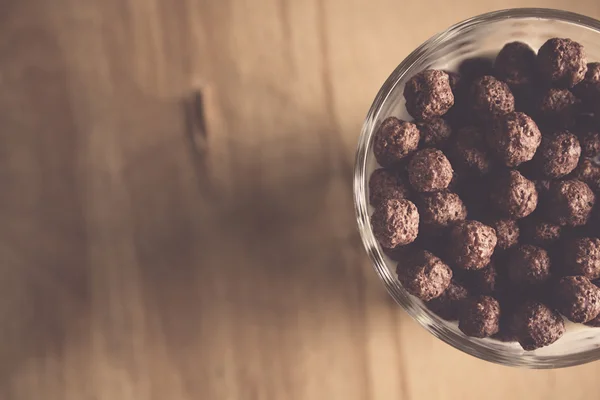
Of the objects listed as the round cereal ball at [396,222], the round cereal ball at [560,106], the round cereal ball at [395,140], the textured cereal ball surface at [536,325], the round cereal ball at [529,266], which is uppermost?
the round cereal ball at [560,106]

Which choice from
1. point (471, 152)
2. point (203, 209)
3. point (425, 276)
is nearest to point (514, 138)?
point (471, 152)

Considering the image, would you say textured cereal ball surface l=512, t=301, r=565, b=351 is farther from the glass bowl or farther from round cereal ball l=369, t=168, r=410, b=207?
round cereal ball l=369, t=168, r=410, b=207

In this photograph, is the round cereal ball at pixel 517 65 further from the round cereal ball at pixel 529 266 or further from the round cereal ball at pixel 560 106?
the round cereal ball at pixel 529 266

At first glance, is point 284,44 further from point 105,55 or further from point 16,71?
point 16,71

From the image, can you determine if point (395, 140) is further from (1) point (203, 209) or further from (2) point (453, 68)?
(1) point (203, 209)

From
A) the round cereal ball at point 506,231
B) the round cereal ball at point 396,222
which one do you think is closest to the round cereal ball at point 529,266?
the round cereal ball at point 506,231

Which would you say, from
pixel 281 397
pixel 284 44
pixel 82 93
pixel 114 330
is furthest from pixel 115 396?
pixel 284 44
